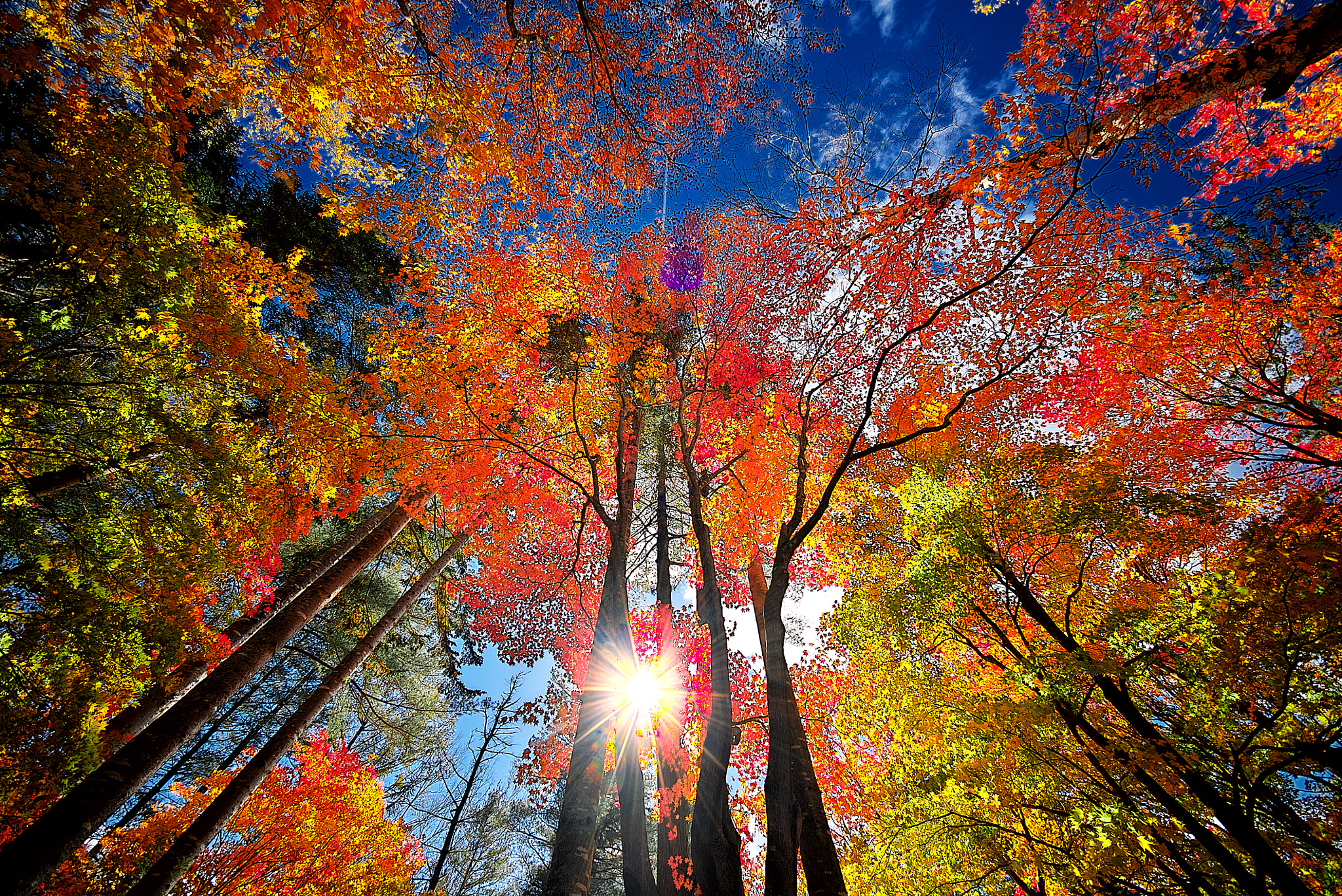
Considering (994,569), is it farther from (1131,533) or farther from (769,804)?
(769,804)

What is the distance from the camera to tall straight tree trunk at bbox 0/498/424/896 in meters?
3.53

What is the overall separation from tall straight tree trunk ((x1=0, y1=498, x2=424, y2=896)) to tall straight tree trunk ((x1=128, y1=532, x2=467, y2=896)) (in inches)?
73.4

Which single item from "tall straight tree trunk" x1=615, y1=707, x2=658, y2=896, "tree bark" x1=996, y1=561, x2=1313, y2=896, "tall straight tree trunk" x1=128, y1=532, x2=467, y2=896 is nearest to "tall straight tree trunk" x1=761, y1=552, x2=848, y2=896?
"tall straight tree trunk" x1=615, y1=707, x2=658, y2=896

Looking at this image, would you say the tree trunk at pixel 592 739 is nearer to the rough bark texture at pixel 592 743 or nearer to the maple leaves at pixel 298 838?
the rough bark texture at pixel 592 743

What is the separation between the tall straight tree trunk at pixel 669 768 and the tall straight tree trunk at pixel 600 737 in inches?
9.4

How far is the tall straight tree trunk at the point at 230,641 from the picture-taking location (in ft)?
17.8

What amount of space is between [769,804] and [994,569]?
5.40 m

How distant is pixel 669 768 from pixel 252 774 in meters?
7.02

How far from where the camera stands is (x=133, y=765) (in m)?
4.36

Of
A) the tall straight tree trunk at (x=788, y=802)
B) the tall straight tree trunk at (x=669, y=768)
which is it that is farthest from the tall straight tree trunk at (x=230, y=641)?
the tall straight tree trunk at (x=788, y=802)

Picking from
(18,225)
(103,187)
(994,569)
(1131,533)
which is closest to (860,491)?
(994,569)

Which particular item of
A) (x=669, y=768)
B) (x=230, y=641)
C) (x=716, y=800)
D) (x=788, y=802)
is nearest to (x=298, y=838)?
(x=230, y=641)

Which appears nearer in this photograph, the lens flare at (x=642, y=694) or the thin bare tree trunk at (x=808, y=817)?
the thin bare tree trunk at (x=808, y=817)

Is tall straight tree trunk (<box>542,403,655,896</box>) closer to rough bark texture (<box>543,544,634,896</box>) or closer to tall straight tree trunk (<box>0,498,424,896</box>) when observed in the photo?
rough bark texture (<box>543,544,634,896</box>)
